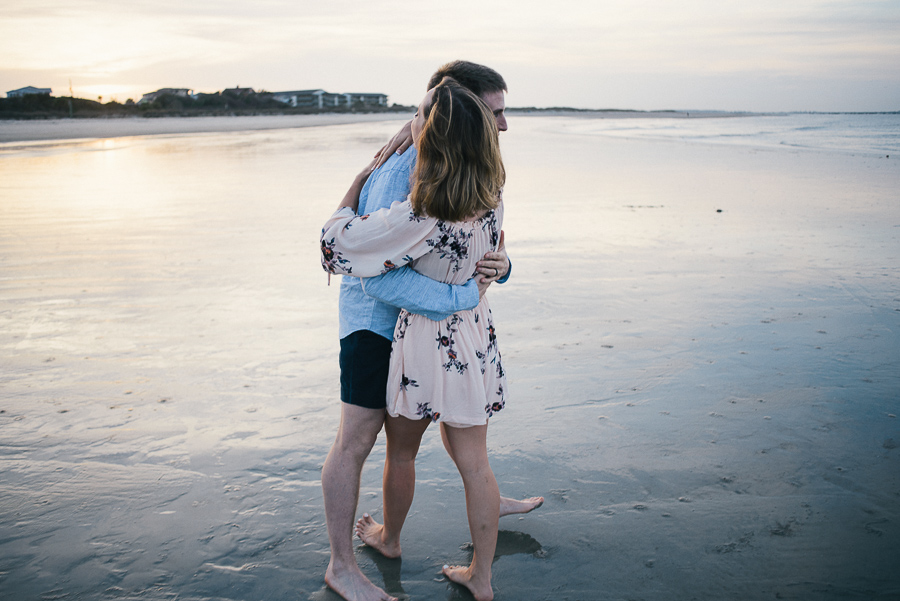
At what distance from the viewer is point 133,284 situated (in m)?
5.49

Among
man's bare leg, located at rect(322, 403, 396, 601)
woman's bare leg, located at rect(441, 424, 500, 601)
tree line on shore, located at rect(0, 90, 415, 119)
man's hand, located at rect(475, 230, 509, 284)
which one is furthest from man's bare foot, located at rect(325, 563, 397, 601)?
tree line on shore, located at rect(0, 90, 415, 119)

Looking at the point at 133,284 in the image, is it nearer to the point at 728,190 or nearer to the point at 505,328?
the point at 505,328

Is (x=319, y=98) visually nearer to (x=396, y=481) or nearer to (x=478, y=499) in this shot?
(x=396, y=481)

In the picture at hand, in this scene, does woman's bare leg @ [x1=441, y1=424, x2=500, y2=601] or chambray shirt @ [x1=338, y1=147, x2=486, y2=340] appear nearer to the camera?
chambray shirt @ [x1=338, y1=147, x2=486, y2=340]

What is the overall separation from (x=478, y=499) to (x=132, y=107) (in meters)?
68.3

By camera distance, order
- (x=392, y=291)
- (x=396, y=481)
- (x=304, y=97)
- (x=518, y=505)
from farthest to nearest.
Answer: (x=304, y=97) < (x=518, y=505) < (x=396, y=481) < (x=392, y=291)

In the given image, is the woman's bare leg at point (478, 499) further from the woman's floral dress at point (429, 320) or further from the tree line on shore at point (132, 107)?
the tree line on shore at point (132, 107)

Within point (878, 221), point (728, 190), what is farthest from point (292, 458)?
point (728, 190)

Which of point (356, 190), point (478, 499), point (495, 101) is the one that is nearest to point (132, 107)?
point (356, 190)

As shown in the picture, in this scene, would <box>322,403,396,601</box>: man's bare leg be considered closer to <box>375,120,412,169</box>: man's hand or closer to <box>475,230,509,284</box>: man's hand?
<box>475,230,509,284</box>: man's hand

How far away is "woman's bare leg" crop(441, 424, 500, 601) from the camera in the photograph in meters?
2.09

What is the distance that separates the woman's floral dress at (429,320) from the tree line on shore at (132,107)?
169 ft

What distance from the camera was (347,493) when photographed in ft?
7.02

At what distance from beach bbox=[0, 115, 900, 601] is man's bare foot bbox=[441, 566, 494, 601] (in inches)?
1.7
